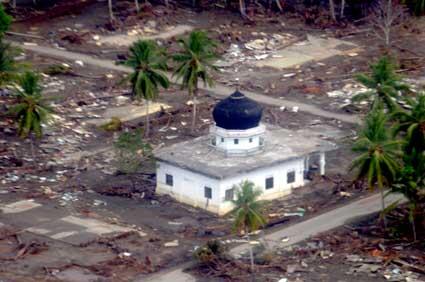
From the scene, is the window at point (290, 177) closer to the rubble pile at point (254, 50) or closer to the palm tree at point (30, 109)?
the palm tree at point (30, 109)

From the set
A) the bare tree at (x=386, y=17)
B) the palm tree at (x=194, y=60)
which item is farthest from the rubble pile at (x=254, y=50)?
the palm tree at (x=194, y=60)

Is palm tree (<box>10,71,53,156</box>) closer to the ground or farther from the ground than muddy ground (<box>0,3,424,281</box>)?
farther from the ground

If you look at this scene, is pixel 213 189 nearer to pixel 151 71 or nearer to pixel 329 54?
pixel 151 71

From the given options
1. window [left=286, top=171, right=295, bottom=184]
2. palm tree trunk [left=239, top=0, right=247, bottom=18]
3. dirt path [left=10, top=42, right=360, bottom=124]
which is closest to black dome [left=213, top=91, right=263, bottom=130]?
window [left=286, top=171, right=295, bottom=184]

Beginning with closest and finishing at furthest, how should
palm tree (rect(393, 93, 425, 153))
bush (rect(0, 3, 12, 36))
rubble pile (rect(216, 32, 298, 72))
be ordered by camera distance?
palm tree (rect(393, 93, 425, 153)), bush (rect(0, 3, 12, 36)), rubble pile (rect(216, 32, 298, 72))

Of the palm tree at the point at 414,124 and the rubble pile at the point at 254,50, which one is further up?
the palm tree at the point at 414,124

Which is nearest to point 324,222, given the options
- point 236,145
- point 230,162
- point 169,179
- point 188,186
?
point 230,162

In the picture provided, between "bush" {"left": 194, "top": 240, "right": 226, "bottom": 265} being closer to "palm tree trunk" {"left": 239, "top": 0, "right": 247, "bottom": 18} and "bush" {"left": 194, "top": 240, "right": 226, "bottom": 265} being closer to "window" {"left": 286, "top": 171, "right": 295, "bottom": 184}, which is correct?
"window" {"left": 286, "top": 171, "right": 295, "bottom": 184}
